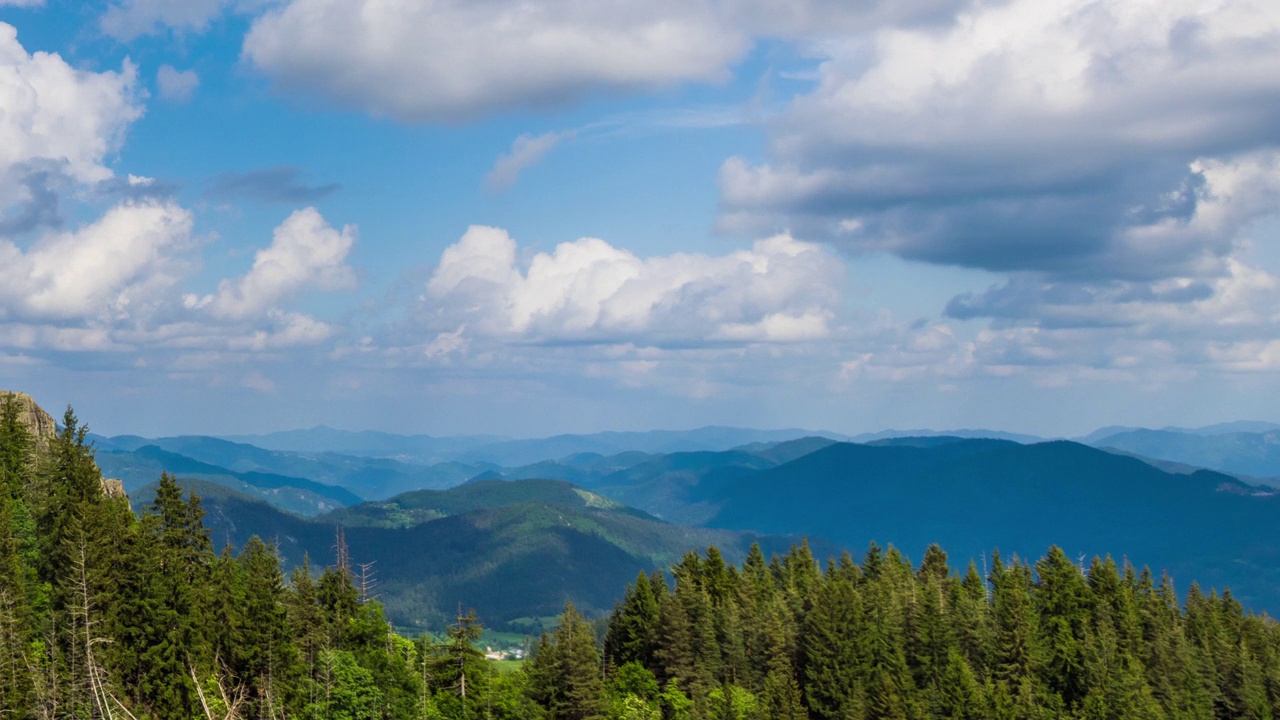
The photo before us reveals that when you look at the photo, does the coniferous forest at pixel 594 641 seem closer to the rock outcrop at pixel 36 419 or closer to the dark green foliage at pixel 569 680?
the dark green foliage at pixel 569 680

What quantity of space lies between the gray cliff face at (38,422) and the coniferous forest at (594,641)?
1731 centimetres

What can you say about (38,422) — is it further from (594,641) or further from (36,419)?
(594,641)

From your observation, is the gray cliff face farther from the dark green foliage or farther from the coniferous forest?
the dark green foliage

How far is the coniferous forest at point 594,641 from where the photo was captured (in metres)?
78.1

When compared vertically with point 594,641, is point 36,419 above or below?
above

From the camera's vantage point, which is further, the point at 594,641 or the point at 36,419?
the point at 36,419

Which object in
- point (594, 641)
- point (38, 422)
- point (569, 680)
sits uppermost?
point (38, 422)

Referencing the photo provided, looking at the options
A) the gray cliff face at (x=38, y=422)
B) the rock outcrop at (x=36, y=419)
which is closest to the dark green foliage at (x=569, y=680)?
the gray cliff face at (x=38, y=422)

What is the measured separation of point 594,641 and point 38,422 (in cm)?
9073

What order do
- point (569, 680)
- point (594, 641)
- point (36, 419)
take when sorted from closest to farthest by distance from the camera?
point (569, 680) < point (594, 641) < point (36, 419)

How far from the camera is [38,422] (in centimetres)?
14875

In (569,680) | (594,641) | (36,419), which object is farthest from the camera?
(36,419)

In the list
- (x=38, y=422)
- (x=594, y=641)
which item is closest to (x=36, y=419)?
(x=38, y=422)

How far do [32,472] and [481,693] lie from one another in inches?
2164
